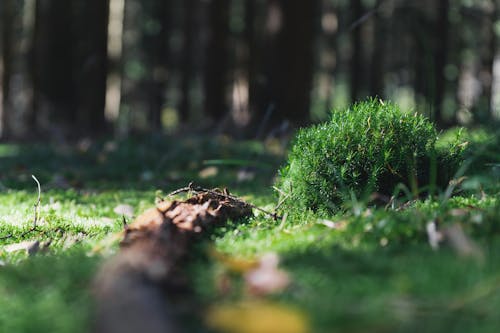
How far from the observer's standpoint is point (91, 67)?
10.9 meters

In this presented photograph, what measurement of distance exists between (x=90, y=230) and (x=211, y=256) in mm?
1296

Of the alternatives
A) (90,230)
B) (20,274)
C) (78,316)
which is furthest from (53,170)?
(78,316)

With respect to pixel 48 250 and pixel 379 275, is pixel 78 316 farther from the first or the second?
pixel 48 250

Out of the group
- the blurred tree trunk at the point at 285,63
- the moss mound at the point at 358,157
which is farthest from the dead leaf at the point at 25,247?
the blurred tree trunk at the point at 285,63

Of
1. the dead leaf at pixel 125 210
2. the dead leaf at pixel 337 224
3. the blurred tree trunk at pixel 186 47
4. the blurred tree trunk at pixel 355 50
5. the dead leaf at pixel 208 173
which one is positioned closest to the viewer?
the dead leaf at pixel 337 224

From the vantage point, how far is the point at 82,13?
36.8ft

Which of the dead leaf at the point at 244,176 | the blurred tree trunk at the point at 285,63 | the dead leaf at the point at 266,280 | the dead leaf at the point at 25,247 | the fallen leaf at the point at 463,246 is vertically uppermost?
the blurred tree trunk at the point at 285,63

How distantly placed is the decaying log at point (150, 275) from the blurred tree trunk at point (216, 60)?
1130cm

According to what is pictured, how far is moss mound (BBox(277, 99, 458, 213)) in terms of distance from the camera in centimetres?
293

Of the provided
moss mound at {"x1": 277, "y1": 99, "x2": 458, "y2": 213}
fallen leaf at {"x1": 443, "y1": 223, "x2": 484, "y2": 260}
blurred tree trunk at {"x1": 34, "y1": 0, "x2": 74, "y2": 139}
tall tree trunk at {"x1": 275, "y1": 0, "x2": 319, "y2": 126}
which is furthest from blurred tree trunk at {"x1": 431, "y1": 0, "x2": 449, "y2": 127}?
fallen leaf at {"x1": 443, "y1": 223, "x2": 484, "y2": 260}

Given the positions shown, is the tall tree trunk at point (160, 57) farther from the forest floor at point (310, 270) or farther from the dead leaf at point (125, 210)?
the forest floor at point (310, 270)

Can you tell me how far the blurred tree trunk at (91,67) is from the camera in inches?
428

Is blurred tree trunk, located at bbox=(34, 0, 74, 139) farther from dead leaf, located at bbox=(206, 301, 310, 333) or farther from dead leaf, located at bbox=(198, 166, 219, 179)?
dead leaf, located at bbox=(206, 301, 310, 333)

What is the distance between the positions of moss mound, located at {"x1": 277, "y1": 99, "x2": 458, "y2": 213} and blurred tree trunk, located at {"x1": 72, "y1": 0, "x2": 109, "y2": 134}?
8.52m
